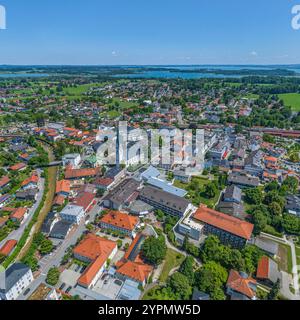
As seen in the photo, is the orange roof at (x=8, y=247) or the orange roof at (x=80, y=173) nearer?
the orange roof at (x=8, y=247)

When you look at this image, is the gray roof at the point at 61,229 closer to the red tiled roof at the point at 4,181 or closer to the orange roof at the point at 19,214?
the orange roof at the point at 19,214

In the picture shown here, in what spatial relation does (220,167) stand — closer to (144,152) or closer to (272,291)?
(144,152)

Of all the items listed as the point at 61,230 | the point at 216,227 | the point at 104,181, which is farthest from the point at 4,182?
the point at 216,227

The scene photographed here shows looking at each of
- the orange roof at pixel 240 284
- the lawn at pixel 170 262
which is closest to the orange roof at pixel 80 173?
the lawn at pixel 170 262

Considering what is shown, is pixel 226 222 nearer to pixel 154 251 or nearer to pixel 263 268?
pixel 263 268

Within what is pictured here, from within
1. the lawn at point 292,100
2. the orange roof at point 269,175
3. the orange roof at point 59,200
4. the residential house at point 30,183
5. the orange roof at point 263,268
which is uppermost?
the lawn at point 292,100

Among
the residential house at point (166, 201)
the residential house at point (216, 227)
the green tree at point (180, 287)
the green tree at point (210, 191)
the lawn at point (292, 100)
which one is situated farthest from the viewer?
the lawn at point (292, 100)
